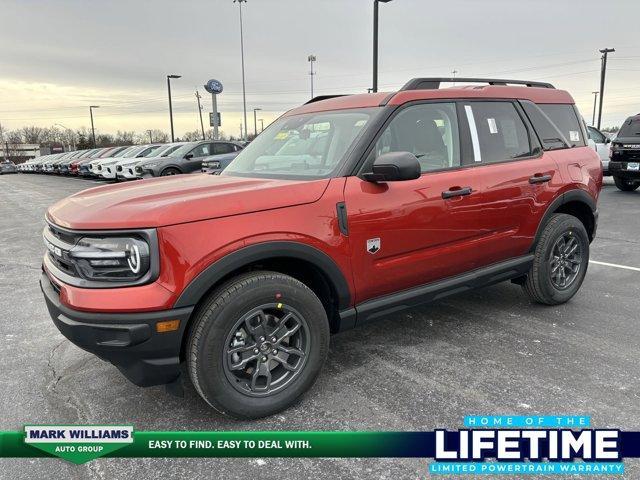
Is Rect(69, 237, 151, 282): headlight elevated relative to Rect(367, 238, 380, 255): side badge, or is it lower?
elevated

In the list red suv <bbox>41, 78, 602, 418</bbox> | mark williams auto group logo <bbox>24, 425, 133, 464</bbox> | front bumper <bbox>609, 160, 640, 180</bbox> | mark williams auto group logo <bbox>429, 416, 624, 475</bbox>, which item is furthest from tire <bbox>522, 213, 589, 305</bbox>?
front bumper <bbox>609, 160, 640, 180</bbox>

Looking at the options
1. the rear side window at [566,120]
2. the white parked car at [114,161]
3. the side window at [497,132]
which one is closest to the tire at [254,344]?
the side window at [497,132]

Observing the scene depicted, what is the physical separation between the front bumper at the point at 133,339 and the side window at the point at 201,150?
49.8 ft

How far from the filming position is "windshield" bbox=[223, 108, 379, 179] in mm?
3225

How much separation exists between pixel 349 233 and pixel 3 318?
3521mm

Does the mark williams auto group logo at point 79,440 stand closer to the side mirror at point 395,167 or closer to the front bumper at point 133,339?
the front bumper at point 133,339

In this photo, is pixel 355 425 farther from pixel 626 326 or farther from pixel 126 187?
pixel 626 326

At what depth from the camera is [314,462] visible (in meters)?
2.41

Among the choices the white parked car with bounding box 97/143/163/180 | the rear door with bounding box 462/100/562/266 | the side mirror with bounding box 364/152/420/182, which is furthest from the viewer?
the white parked car with bounding box 97/143/163/180

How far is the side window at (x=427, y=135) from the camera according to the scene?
10.9 ft

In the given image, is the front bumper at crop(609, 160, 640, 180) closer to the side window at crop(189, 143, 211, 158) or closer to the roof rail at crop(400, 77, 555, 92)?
the roof rail at crop(400, 77, 555, 92)

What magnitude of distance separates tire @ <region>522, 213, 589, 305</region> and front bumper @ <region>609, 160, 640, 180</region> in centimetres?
970

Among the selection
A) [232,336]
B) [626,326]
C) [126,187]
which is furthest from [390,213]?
[626,326]

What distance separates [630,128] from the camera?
12594 mm
